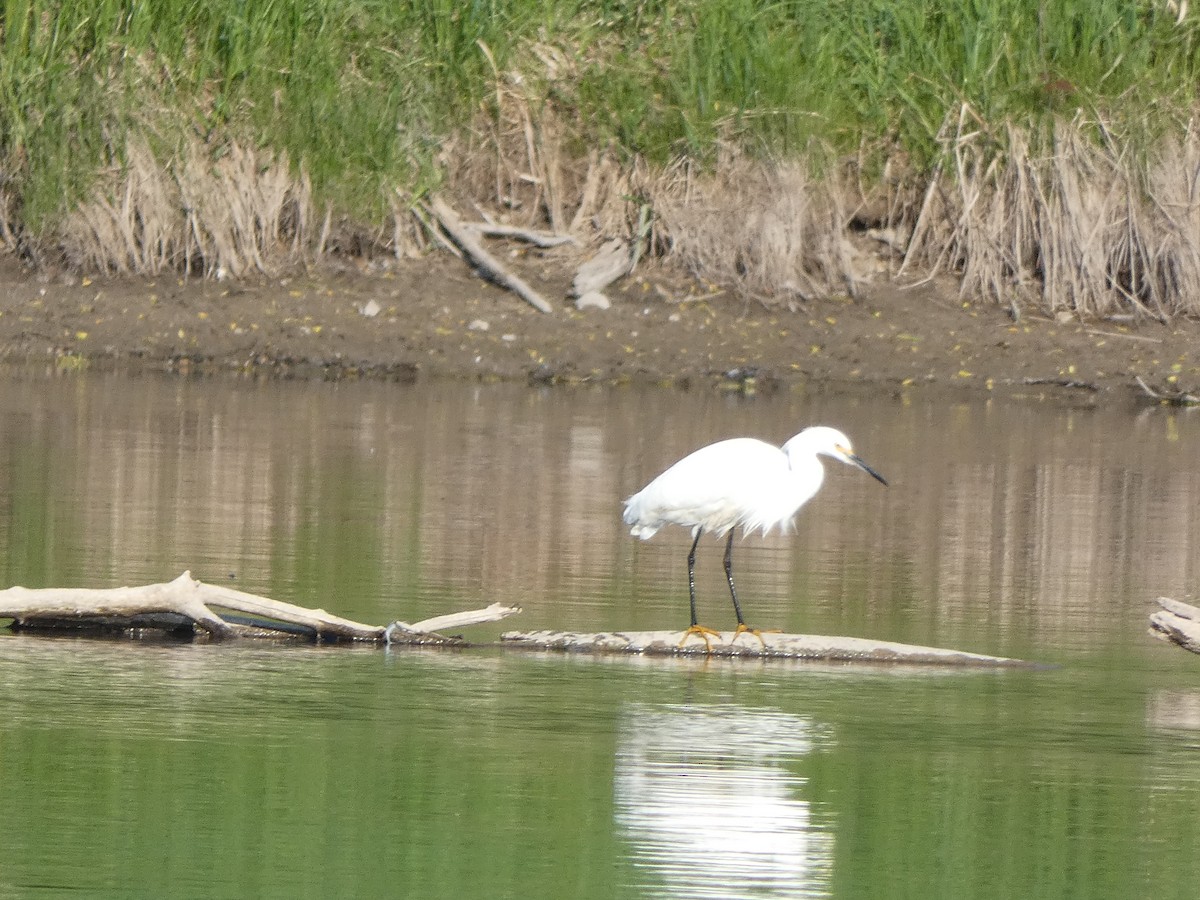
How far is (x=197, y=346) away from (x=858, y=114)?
253 inches

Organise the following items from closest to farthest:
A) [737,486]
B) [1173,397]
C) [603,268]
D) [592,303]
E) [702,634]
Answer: [702,634], [737,486], [1173,397], [592,303], [603,268]

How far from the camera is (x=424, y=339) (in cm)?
2064

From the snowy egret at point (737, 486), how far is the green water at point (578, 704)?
17.9 inches

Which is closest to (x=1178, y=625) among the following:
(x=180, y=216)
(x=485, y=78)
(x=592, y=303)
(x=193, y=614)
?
(x=193, y=614)

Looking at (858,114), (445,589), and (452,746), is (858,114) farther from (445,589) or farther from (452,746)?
(452,746)

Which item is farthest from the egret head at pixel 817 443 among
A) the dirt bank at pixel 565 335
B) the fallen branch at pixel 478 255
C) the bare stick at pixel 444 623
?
the fallen branch at pixel 478 255

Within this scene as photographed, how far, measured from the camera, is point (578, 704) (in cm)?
812

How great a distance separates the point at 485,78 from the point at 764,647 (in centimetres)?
1393

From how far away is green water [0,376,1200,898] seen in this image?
615 centimetres

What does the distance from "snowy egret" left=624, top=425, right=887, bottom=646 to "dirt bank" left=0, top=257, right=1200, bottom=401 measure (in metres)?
10.1

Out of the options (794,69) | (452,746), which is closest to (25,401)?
(794,69)

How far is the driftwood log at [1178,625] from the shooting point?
8359 millimetres

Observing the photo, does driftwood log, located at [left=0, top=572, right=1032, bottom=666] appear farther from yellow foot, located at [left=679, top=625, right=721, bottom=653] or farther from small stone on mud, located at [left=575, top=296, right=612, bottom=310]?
small stone on mud, located at [left=575, top=296, right=612, bottom=310]

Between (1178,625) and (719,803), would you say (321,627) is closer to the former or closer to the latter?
(719,803)
